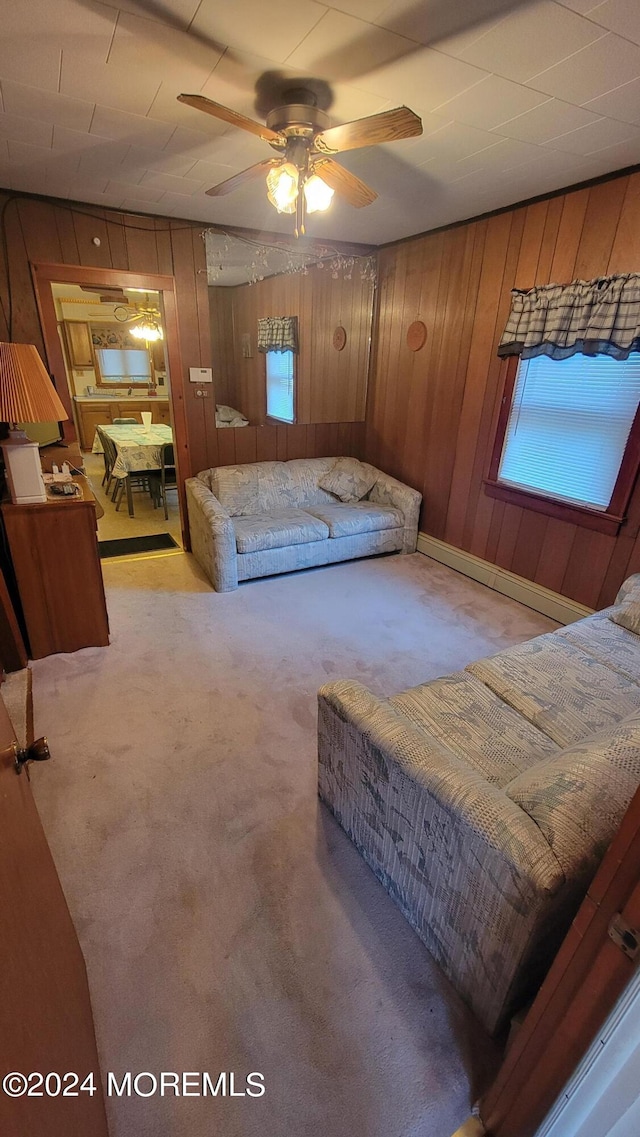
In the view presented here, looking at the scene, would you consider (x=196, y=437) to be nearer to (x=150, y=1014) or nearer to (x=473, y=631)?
(x=473, y=631)

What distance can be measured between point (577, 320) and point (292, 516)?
2335mm

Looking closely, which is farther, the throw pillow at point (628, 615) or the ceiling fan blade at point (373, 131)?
the throw pillow at point (628, 615)

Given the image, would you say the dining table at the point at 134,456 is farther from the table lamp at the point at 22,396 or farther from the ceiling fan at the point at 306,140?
the ceiling fan at the point at 306,140

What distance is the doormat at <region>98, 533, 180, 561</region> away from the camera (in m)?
4.21

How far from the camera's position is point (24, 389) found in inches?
83.8

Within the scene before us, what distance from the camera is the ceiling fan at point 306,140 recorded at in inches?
62.7

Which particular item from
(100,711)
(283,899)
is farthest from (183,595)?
(283,899)

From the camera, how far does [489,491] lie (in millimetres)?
3613

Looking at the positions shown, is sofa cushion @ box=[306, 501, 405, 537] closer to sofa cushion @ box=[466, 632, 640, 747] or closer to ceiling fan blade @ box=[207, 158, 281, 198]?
sofa cushion @ box=[466, 632, 640, 747]

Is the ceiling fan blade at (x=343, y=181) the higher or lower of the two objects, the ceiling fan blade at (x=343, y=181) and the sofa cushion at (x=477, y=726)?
the higher

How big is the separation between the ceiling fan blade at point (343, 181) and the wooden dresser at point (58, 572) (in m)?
1.88

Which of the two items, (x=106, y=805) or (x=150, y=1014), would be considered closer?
(x=150, y=1014)

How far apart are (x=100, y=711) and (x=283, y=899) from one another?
128 centimetres

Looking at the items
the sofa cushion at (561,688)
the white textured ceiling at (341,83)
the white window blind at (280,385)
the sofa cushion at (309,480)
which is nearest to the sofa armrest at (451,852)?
the sofa cushion at (561,688)
